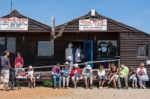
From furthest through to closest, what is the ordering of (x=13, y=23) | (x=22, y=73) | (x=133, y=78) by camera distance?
(x=13, y=23), (x=22, y=73), (x=133, y=78)

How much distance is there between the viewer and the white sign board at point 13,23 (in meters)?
23.4

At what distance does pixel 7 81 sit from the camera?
20.4 meters

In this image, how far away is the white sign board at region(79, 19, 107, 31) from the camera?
77.2 feet

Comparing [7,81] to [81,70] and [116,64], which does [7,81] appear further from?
[116,64]

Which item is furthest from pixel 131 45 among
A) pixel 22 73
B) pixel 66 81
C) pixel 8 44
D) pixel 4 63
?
pixel 4 63

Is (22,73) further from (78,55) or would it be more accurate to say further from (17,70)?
(78,55)

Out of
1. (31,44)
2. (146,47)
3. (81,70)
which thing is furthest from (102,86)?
(31,44)

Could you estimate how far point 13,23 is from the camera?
23.5 meters

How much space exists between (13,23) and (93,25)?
13.7 feet

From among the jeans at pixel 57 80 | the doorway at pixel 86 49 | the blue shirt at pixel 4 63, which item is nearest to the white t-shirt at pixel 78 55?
the doorway at pixel 86 49

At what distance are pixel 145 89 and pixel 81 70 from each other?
338 centimetres

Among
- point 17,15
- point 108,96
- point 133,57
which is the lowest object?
point 108,96

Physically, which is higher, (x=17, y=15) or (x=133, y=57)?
(x=17, y=15)

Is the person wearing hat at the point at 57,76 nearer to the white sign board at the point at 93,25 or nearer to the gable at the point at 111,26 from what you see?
the gable at the point at 111,26
